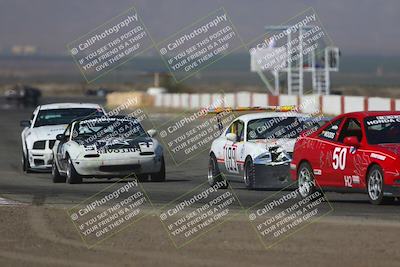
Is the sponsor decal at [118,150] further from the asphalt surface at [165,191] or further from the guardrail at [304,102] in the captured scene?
the guardrail at [304,102]

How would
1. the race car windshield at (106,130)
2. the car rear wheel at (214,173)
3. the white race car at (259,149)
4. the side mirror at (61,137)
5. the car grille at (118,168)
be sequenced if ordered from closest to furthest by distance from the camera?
the white race car at (259,149) < the car rear wheel at (214,173) < the car grille at (118,168) < the race car windshield at (106,130) < the side mirror at (61,137)

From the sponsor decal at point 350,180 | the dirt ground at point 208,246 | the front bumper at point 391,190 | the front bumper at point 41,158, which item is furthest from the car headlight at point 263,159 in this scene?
the front bumper at point 41,158

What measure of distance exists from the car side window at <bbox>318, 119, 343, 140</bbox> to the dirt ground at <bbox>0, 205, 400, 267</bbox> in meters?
3.01

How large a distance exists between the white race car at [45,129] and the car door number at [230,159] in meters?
5.27

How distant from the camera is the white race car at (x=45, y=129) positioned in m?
23.5

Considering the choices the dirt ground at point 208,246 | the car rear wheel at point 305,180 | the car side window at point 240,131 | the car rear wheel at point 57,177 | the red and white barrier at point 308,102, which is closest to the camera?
the dirt ground at point 208,246

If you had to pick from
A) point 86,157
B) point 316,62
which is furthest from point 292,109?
point 316,62

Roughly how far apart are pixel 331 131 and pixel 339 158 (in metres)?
0.58

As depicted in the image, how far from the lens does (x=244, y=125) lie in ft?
62.8

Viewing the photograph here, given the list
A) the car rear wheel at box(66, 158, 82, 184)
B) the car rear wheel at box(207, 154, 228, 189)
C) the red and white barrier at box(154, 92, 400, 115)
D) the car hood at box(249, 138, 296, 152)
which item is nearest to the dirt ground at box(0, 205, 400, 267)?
the car hood at box(249, 138, 296, 152)

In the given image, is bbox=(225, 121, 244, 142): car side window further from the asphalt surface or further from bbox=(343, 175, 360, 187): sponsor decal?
bbox=(343, 175, 360, 187): sponsor decal

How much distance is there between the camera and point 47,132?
936 inches

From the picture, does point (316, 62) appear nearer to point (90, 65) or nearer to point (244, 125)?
point (90, 65)

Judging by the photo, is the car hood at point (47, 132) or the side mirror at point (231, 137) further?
the car hood at point (47, 132)
